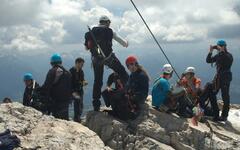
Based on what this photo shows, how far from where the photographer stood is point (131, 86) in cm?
1653

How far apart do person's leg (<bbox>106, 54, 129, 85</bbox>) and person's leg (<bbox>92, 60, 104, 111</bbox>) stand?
386 millimetres

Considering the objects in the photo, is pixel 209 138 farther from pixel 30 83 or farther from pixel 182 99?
pixel 30 83

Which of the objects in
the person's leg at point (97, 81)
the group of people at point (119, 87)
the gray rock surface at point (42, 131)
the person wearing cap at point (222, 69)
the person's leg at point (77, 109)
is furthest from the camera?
the person wearing cap at point (222, 69)

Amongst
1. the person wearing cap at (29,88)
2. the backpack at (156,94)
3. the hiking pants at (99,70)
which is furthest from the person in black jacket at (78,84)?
the backpack at (156,94)

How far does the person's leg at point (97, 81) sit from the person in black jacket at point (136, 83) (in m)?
1.41

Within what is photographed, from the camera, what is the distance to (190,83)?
1920cm

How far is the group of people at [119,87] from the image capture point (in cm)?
1580

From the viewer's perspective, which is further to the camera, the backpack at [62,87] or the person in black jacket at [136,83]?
the person in black jacket at [136,83]

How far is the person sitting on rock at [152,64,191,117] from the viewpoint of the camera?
672 inches

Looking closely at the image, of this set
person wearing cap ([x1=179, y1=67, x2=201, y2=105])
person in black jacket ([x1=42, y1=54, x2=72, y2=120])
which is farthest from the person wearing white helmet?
person in black jacket ([x1=42, y1=54, x2=72, y2=120])

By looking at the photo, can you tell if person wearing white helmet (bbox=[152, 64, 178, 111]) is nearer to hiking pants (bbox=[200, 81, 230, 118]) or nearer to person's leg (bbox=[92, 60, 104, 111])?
person's leg (bbox=[92, 60, 104, 111])

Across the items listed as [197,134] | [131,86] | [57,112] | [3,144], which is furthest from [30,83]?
[197,134]

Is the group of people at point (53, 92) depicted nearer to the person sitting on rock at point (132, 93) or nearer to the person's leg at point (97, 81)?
the person's leg at point (97, 81)

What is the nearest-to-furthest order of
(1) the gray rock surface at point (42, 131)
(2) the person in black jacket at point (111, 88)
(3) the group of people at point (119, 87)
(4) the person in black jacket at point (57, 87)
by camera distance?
(1) the gray rock surface at point (42, 131) < (4) the person in black jacket at point (57, 87) < (3) the group of people at point (119, 87) < (2) the person in black jacket at point (111, 88)
